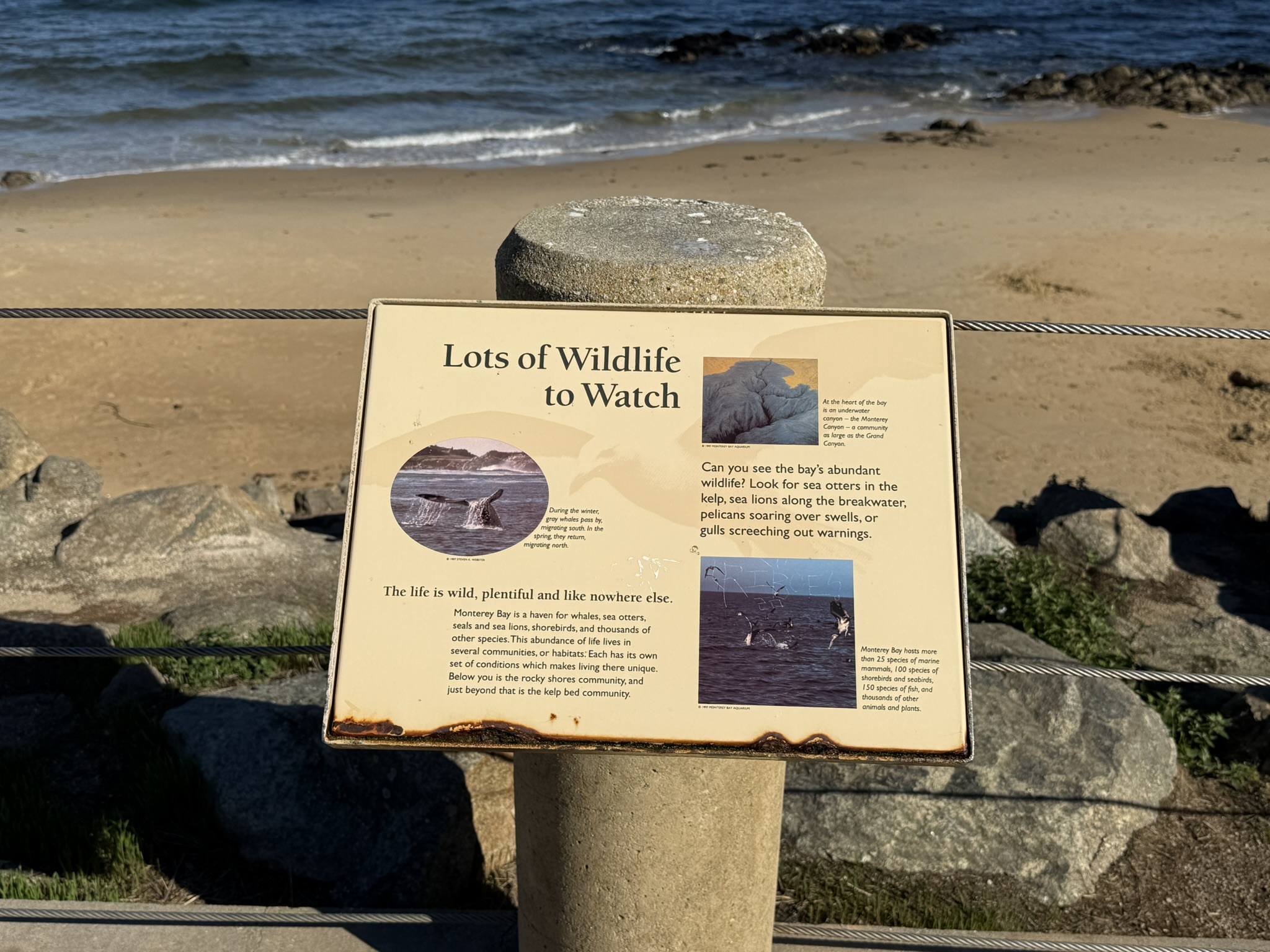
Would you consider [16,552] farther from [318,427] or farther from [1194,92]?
[1194,92]

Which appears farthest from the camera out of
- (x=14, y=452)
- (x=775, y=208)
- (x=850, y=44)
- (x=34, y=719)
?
(x=850, y=44)

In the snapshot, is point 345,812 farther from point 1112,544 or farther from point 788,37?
point 788,37

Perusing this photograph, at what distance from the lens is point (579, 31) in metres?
27.4

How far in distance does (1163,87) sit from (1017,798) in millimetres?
22108

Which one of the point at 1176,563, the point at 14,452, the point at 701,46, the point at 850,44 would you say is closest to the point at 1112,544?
the point at 1176,563

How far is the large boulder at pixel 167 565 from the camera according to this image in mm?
4832

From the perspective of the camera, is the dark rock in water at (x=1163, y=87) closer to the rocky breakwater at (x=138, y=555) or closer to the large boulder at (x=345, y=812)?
the rocky breakwater at (x=138, y=555)

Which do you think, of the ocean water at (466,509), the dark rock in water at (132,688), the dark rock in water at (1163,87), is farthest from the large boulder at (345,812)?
the dark rock in water at (1163,87)

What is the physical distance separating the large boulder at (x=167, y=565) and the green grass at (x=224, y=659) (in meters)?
0.36

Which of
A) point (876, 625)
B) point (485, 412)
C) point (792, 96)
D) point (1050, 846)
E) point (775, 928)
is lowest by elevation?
point (792, 96)

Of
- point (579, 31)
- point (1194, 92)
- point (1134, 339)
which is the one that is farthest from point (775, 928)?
point (579, 31)

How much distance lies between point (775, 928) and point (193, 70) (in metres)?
21.8

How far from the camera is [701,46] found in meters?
26.0

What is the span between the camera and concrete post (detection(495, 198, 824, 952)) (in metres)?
2.20
